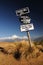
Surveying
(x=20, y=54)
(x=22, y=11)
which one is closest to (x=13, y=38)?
(x=20, y=54)

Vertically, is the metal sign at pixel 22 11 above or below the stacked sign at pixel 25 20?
above

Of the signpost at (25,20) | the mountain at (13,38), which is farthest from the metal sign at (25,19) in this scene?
the mountain at (13,38)

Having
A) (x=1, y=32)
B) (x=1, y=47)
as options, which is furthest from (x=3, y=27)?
(x=1, y=47)

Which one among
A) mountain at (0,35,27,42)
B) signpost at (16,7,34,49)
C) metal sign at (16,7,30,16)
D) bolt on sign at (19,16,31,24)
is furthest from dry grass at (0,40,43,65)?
metal sign at (16,7,30,16)

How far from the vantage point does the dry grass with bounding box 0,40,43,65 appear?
2469 millimetres

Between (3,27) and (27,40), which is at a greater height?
(3,27)

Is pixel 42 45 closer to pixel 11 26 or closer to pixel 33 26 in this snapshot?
pixel 33 26

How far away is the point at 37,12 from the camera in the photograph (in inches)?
102

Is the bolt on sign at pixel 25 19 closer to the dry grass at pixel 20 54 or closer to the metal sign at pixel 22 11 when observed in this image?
the metal sign at pixel 22 11

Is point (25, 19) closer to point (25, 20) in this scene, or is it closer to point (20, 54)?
point (25, 20)

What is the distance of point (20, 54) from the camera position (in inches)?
99.0

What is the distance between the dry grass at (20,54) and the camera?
247cm

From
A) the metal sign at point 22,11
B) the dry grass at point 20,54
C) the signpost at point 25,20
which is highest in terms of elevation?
the metal sign at point 22,11

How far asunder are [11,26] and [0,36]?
0.21 metres
